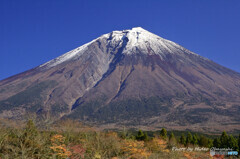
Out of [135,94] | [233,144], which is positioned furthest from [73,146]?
[135,94]

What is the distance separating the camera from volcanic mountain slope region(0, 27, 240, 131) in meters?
115

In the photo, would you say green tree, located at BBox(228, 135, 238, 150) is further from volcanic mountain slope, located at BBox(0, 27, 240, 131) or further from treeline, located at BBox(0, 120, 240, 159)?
volcanic mountain slope, located at BBox(0, 27, 240, 131)

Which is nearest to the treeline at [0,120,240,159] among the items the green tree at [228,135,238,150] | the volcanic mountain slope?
the green tree at [228,135,238,150]

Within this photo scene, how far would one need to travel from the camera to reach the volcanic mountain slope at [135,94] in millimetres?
115000

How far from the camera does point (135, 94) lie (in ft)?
482

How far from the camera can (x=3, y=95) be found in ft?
498

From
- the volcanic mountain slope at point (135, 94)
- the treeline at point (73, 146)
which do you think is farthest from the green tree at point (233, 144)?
the volcanic mountain slope at point (135, 94)

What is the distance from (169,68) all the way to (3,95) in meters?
105

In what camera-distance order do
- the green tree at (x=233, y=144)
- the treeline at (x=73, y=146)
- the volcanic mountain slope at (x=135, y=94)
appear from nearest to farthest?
1. the treeline at (x=73, y=146)
2. the green tree at (x=233, y=144)
3. the volcanic mountain slope at (x=135, y=94)

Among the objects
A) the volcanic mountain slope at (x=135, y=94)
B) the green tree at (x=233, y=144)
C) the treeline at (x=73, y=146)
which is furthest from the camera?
the volcanic mountain slope at (x=135, y=94)

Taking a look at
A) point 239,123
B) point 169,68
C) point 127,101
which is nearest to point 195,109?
point 239,123

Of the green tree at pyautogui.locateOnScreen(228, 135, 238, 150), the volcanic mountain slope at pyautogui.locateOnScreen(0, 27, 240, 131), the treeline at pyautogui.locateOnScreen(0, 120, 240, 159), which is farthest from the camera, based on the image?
the volcanic mountain slope at pyautogui.locateOnScreen(0, 27, 240, 131)

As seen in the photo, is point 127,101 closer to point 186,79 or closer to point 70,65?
point 186,79

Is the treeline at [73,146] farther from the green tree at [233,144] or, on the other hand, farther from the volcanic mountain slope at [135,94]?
the volcanic mountain slope at [135,94]
